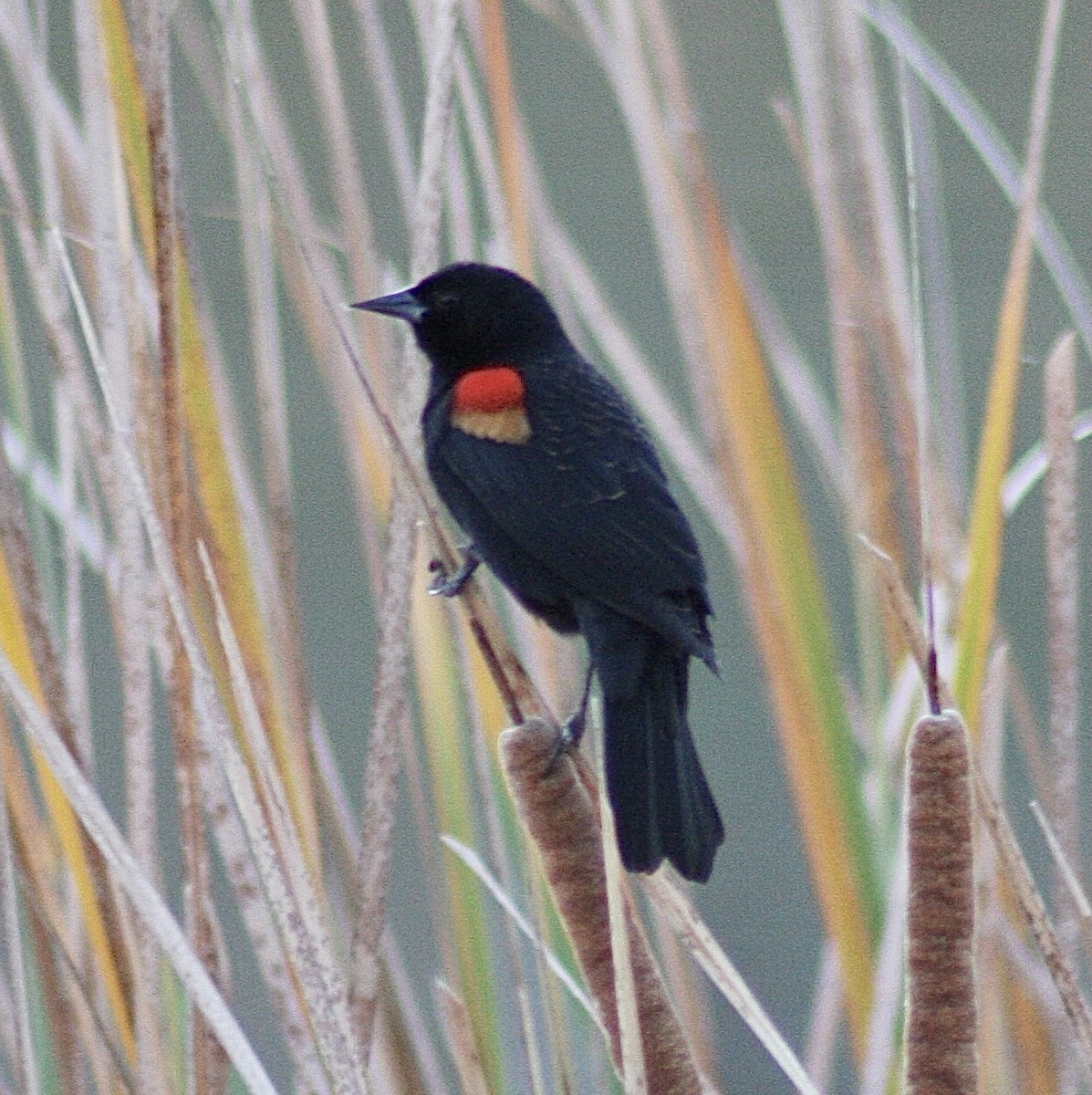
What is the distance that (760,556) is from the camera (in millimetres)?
1201

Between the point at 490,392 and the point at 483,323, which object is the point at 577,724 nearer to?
the point at 490,392

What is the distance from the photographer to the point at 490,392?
4.84ft

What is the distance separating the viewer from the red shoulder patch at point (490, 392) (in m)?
1.47

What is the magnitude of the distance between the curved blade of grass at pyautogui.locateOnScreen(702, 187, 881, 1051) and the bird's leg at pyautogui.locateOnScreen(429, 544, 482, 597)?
21 cm

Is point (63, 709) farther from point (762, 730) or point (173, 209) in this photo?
point (762, 730)

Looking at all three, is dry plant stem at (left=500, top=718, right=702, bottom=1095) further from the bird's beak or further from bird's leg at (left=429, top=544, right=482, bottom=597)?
the bird's beak

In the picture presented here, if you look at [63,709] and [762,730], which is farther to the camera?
[762,730]

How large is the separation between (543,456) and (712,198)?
0.27 metres

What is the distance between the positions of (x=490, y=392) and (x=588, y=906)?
25.3 inches

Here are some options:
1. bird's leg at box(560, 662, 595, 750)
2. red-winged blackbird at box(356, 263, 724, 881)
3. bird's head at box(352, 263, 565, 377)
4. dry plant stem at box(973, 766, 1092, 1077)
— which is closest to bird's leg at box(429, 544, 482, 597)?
red-winged blackbird at box(356, 263, 724, 881)

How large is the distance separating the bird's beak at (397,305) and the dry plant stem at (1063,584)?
1.48ft

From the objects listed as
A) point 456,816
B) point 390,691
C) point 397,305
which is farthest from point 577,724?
point 397,305

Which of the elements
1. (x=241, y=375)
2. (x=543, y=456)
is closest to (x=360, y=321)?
(x=543, y=456)

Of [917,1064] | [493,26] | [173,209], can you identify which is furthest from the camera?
[493,26]
